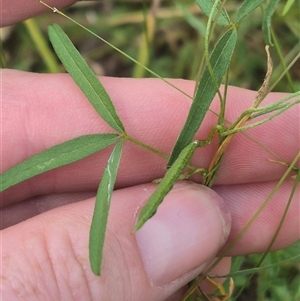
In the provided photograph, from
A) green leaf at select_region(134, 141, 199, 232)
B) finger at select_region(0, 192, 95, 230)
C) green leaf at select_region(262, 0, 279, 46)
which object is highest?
green leaf at select_region(262, 0, 279, 46)

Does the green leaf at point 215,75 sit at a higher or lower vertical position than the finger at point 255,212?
higher

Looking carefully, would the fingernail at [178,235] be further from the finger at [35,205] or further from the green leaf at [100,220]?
the finger at [35,205]

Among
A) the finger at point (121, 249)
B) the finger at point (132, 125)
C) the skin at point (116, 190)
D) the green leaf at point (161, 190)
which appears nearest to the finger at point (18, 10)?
the skin at point (116, 190)

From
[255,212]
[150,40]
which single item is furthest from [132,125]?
[150,40]

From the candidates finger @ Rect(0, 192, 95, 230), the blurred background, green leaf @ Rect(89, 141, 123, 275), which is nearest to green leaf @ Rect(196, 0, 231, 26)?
green leaf @ Rect(89, 141, 123, 275)

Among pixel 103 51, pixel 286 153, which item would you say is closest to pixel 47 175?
pixel 286 153

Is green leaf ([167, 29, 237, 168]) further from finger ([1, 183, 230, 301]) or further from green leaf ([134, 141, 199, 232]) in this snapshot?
finger ([1, 183, 230, 301])
